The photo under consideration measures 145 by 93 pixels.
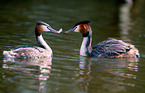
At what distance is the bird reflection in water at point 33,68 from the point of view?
7.92m

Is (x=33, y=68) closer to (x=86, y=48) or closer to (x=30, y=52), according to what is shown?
(x=30, y=52)

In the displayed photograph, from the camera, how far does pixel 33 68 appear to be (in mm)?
8812

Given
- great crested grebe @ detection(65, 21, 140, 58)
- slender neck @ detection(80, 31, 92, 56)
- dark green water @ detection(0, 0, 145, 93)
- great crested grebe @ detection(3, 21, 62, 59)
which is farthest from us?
slender neck @ detection(80, 31, 92, 56)

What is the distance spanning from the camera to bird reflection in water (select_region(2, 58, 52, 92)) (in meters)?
7.92

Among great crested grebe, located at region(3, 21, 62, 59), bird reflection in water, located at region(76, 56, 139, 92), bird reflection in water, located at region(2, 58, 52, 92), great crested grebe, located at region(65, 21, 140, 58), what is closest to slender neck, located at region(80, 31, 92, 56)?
great crested grebe, located at region(65, 21, 140, 58)

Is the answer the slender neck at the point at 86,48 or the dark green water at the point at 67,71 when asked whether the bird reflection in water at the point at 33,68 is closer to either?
the dark green water at the point at 67,71

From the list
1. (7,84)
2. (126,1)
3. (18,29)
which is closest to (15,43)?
(18,29)

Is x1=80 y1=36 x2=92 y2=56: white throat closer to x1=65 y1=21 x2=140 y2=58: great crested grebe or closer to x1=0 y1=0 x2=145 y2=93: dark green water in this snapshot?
x1=65 y1=21 x2=140 y2=58: great crested grebe

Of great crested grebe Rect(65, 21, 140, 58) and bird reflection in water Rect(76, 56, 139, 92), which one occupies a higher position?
great crested grebe Rect(65, 21, 140, 58)

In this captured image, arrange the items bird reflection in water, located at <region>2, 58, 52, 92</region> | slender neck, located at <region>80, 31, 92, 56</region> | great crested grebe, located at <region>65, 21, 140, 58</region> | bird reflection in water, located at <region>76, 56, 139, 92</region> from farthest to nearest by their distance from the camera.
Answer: slender neck, located at <region>80, 31, 92, 56</region> < great crested grebe, located at <region>65, 21, 140, 58</region> < bird reflection in water, located at <region>2, 58, 52, 92</region> < bird reflection in water, located at <region>76, 56, 139, 92</region>

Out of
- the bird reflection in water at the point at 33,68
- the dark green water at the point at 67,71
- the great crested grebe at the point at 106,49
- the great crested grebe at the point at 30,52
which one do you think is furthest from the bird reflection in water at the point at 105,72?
the great crested grebe at the point at 30,52

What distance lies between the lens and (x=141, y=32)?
15.9 metres

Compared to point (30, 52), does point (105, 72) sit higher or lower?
lower

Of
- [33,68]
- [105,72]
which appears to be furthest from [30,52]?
[105,72]
